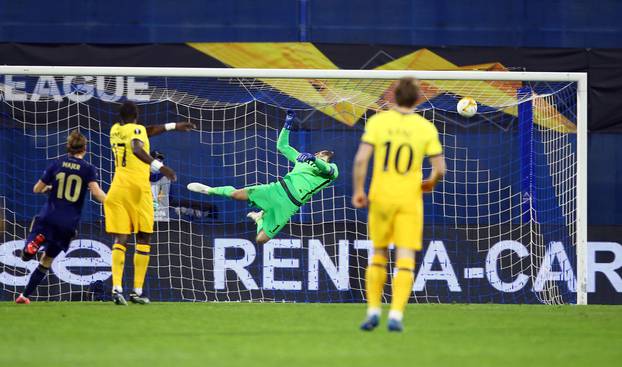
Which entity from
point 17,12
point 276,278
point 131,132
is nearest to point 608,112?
point 276,278

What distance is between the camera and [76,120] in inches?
650

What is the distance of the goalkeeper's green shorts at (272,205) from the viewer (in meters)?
15.5

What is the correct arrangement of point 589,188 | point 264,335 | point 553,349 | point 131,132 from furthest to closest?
point 589,188 → point 131,132 → point 264,335 → point 553,349

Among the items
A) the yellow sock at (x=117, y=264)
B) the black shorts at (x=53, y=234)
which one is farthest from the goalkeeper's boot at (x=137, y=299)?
the black shorts at (x=53, y=234)

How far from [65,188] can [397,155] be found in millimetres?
4902

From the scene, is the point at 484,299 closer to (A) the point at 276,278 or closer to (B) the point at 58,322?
(A) the point at 276,278

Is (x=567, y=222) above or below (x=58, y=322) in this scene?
above

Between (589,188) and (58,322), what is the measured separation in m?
9.56

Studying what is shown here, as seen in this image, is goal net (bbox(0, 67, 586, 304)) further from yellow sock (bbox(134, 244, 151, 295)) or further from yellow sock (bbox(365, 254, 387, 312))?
yellow sock (bbox(365, 254, 387, 312))

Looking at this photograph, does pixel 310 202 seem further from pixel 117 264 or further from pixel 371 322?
pixel 371 322

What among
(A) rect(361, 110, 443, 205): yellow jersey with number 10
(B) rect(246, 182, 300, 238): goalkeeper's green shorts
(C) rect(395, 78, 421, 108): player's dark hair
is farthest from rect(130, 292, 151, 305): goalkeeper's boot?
(C) rect(395, 78, 421, 108): player's dark hair

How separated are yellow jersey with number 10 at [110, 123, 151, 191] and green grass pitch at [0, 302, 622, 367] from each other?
1.44 metres

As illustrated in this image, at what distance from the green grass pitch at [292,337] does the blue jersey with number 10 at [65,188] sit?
101 centimetres

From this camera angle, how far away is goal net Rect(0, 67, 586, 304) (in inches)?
643
